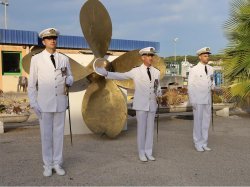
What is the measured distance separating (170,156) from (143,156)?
0.56 meters

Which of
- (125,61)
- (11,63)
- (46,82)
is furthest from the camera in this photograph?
(11,63)

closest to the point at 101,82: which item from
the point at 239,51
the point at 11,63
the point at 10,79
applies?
the point at 239,51

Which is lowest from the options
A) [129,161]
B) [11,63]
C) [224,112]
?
[129,161]

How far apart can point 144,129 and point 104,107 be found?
2.04 meters

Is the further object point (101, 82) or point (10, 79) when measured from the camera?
point (10, 79)

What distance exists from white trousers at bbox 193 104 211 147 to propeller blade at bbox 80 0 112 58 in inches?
88.0

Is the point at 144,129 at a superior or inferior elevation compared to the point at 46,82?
inferior

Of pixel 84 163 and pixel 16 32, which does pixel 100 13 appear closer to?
pixel 84 163

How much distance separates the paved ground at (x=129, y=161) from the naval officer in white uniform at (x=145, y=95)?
13.1 inches

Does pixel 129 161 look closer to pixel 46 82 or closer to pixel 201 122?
pixel 201 122

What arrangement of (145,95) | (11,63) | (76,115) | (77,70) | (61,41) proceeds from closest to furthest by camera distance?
(145,95)
(77,70)
(76,115)
(11,63)
(61,41)

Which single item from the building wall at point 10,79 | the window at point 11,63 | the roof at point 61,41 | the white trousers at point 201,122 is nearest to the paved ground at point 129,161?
the white trousers at point 201,122

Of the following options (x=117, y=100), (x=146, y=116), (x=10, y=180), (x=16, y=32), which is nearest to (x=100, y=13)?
(x=117, y=100)

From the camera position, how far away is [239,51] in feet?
35.2
